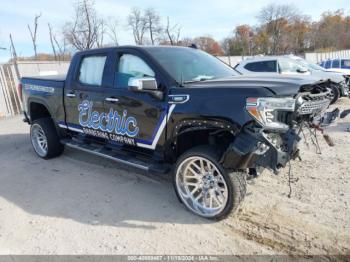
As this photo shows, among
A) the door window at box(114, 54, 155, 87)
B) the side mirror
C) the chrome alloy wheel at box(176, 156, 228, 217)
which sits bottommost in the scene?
the chrome alloy wheel at box(176, 156, 228, 217)

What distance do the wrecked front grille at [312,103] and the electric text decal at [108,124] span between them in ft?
6.71

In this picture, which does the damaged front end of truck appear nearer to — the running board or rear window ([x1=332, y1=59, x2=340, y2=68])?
the running board

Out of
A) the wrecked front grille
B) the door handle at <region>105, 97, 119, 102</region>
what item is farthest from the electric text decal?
the wrecked front grille

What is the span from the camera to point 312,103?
11.1 feet

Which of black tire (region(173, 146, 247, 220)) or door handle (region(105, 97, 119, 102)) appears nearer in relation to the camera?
black tire (region(173, 146, 247, 220))

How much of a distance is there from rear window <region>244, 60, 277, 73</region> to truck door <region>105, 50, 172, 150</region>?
7754 mm

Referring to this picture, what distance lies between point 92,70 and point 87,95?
42 centimetres

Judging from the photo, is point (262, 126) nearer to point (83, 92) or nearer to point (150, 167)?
point (150, 167)

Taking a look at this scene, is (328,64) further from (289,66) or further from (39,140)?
(39,140)

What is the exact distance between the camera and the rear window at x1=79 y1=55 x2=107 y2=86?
15.5 feet

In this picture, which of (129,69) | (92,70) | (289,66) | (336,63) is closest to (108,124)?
(129,69)

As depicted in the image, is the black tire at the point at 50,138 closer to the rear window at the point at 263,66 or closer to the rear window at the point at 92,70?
the rear window at the point at 92,70

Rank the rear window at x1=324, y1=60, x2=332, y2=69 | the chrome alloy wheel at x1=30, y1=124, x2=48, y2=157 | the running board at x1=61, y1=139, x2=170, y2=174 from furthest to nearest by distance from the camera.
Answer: the rear window at x1=324, y1=60, x2=332, y2=69 → the chrome alloy wheel at x1=30, y1=124, x2=48, y2=157 → the running board at x1=61, y1=139, x2=170, y2=174

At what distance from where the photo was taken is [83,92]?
16.1 feet
